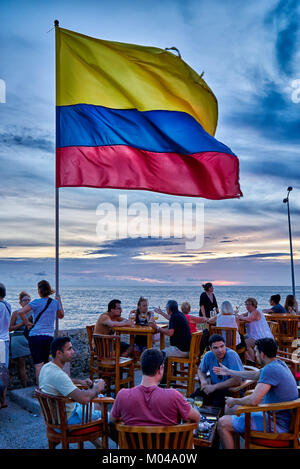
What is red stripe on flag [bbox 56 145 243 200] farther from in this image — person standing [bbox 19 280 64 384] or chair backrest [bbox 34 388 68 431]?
chair backrest [bbox 34 388 68 431]

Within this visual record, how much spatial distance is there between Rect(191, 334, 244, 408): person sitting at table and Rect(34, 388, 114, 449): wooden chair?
124 cm

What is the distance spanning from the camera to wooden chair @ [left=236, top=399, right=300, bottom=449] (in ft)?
11.0

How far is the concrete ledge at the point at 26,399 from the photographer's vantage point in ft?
18.1

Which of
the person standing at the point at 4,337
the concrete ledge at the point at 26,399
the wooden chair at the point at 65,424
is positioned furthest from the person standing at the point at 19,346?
the wooden chair at the point at 65,424

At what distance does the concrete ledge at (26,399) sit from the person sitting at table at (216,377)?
2.26 metres

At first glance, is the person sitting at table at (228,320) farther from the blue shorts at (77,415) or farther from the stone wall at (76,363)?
the blue shorts at (77,415)

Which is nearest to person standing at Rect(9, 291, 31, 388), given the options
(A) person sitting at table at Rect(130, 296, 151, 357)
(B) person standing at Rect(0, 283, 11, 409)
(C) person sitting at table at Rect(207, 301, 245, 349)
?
(B) person standing at Rect(0, 283, 11, 409)

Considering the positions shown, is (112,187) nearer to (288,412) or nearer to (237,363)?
(237,363)

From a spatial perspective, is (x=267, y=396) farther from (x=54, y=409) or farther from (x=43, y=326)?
(x=43, y=326)

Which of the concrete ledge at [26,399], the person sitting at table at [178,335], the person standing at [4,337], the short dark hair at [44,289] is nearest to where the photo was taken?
the concrete ledge at [26,399]

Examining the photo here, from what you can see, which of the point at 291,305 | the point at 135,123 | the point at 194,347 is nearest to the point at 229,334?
the point at 194,347

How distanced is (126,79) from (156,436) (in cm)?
447

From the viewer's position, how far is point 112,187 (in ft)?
17.2
